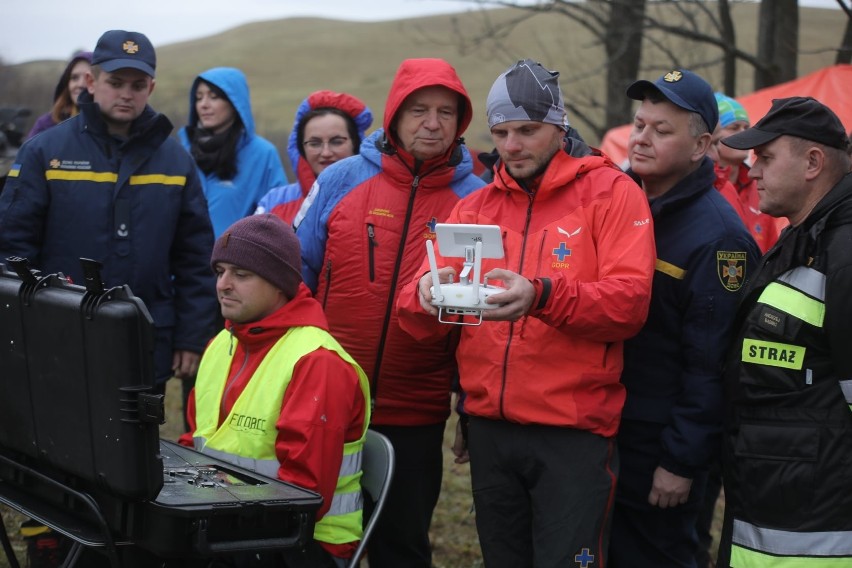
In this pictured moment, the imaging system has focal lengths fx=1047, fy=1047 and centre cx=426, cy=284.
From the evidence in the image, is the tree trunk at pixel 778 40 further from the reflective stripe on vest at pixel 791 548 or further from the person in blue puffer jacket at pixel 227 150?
the reflective stripe on vest at pixel 791 548

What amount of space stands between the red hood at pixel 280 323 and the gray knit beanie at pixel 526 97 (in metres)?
0.92

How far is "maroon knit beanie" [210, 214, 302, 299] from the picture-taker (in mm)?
3701

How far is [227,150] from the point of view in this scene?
20.0ft

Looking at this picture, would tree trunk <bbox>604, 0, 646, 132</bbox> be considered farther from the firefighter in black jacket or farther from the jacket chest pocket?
the firefighter in black jacket

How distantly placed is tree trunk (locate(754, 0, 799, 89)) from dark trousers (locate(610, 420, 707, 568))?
5727 millimetres

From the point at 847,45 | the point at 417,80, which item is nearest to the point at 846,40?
the point at 847,45

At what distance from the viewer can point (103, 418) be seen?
8.96 ft

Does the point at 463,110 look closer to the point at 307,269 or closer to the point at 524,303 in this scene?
the point at 307,269

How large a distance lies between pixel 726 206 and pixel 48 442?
2340mm

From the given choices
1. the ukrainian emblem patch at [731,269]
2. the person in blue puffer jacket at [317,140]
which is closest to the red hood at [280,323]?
the ukrainian emblem patch at [731,269]

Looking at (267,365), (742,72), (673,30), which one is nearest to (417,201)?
(267,365)

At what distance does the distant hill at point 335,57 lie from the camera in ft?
100.0

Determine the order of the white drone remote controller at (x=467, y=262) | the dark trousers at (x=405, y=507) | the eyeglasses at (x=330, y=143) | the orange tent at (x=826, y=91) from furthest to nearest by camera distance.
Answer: the orange tent at (x=826, y=91) → the eyeglasses at (x=330, y=143) → the dark trousers at (x=405, y=507) → the white drone remote controller at (x=467, y=262)

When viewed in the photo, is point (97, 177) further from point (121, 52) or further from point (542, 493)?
point (542, 493)
